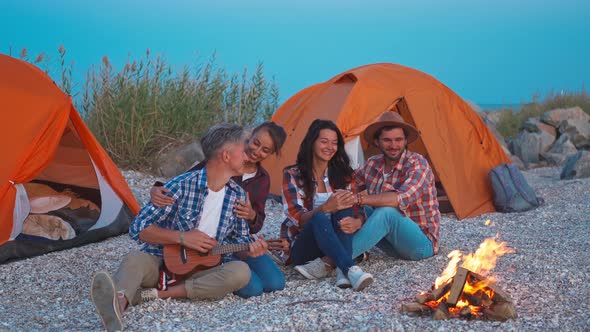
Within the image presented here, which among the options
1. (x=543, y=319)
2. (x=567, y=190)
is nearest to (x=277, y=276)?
(x=543, y=319)

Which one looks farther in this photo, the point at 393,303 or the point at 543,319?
the point at 393,303

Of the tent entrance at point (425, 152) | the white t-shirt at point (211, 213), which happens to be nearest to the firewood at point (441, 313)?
the white t-shirt at point (211, 213)

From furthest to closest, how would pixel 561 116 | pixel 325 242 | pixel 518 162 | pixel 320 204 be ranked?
pixel 561 116, pixel 518 162, pixel 320 204, pixel 325 242

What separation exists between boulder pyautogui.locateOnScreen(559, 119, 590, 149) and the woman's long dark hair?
10.8 meters

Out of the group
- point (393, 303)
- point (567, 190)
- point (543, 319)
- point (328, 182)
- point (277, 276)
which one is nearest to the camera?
point (543, 319)

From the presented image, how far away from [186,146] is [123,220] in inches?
138

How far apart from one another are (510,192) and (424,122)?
1.17 meters

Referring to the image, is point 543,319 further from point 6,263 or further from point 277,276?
point 6,263

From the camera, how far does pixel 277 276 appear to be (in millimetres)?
4531

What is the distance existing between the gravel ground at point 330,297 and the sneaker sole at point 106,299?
0.47ft

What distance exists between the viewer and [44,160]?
19.3 feet

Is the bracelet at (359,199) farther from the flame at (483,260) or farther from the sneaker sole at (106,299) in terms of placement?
A: the sneaker sole at (106,299)

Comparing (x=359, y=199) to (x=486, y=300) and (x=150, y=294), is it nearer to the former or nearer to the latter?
(x=486, y=300)

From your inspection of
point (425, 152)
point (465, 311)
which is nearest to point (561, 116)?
point (425, 152)
